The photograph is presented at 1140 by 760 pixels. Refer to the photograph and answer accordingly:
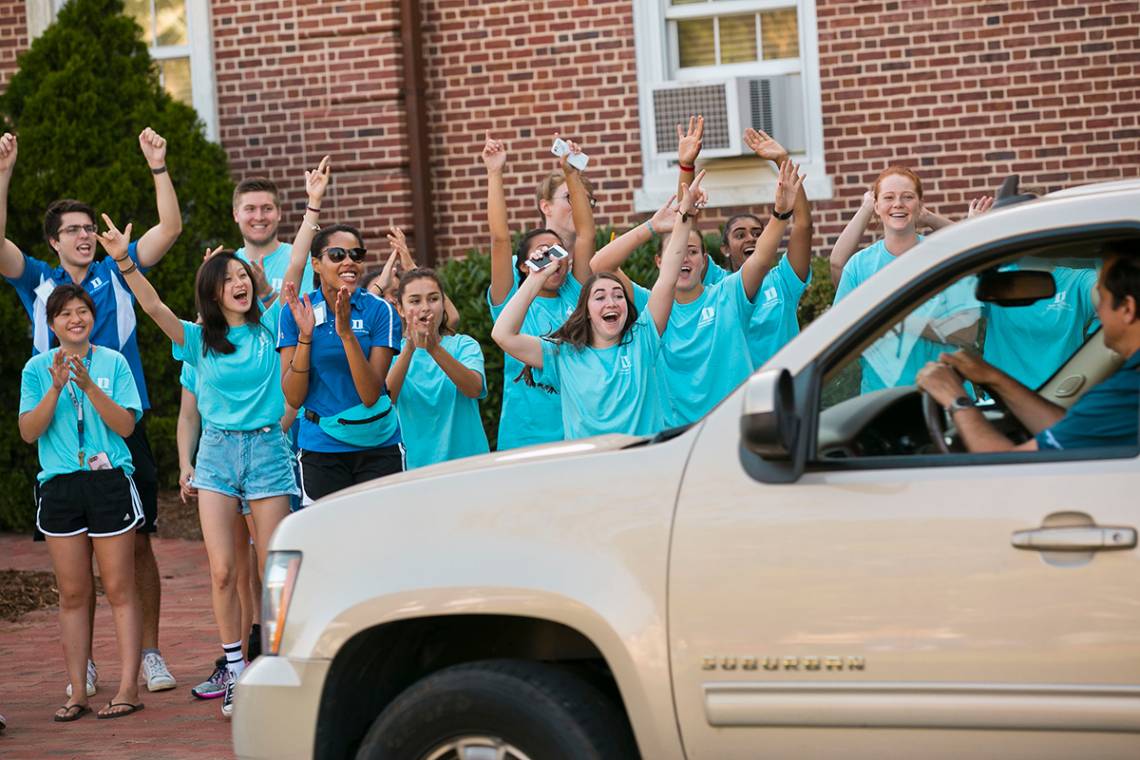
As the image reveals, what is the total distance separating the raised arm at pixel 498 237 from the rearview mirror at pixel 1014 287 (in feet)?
11.0

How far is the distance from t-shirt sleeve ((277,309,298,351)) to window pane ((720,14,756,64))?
6.24m

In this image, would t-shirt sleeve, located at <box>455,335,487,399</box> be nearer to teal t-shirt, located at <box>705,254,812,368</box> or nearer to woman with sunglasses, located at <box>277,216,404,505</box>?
woman with sunglasses, located at <box>277,216,404,505</box>

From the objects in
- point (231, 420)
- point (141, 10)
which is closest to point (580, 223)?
point (231, 420)

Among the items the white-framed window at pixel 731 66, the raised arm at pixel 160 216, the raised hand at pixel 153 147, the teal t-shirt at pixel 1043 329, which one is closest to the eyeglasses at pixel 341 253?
the raised arm at pixel 160 216

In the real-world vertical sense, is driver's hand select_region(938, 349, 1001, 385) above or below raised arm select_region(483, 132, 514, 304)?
below

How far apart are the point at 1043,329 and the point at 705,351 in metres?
2.47

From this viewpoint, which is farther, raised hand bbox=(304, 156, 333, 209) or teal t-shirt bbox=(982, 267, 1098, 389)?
raised hand bbox=(304, 156, 333, 209)

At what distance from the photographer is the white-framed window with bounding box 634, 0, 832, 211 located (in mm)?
11844

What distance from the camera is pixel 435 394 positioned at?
690 centimetres

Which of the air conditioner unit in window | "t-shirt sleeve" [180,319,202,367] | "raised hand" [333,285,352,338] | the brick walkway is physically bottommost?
the brick walkway

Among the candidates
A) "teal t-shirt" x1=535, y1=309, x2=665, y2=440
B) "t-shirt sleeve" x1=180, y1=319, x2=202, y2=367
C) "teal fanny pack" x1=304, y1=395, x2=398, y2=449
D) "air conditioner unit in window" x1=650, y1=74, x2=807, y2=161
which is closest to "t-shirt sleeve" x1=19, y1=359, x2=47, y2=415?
"t-shirt sleeve" x1=180, y1=319, x2=202, y2=367

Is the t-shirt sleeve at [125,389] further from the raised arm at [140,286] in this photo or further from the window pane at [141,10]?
the window pane at [141,10]

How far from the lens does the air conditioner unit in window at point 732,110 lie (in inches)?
463

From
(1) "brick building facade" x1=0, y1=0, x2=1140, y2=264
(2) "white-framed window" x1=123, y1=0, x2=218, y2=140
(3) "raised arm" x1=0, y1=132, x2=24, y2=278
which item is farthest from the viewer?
(2) "white-framed window" x1=123, y1=0, x2=218, y2=140
